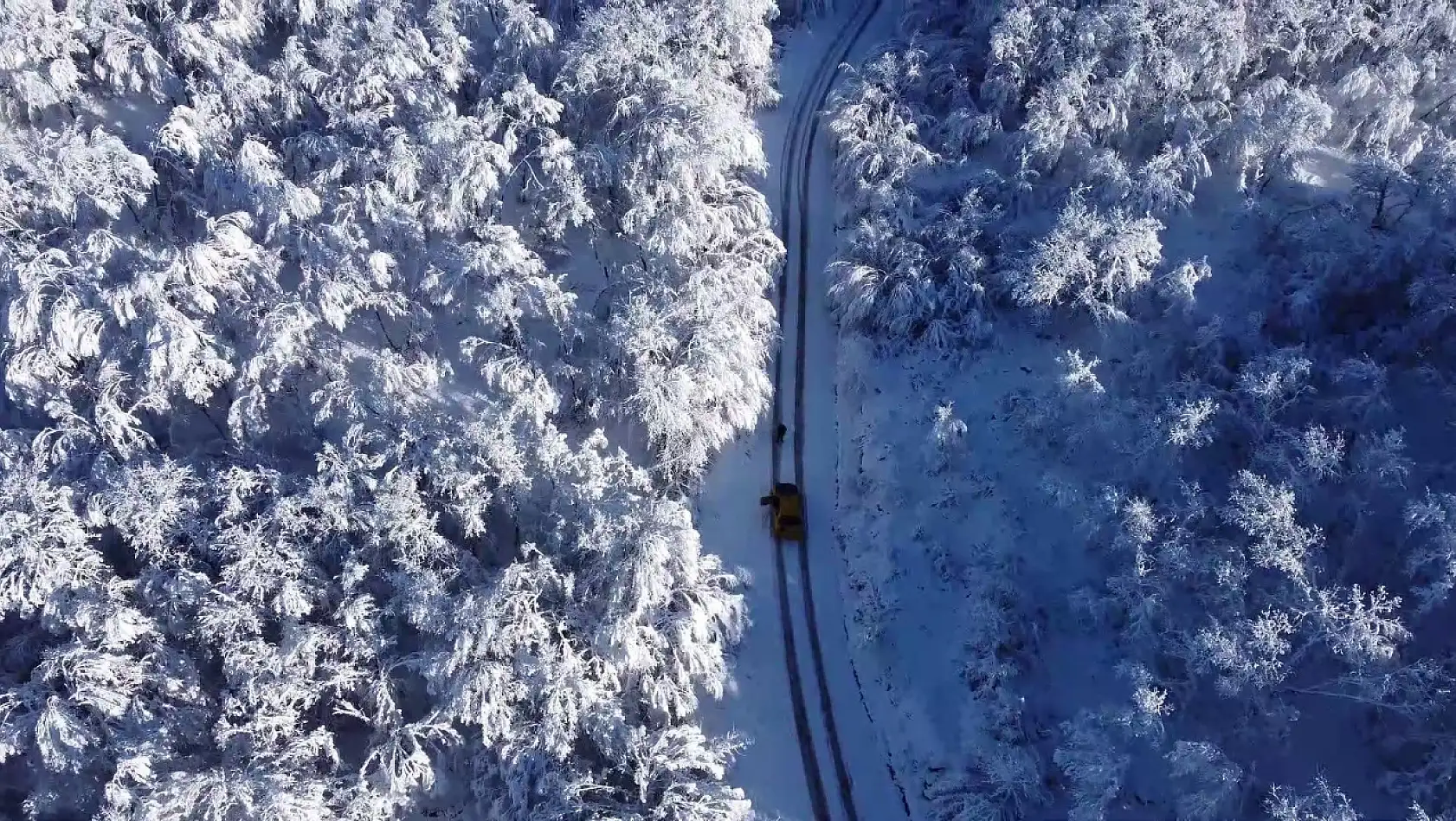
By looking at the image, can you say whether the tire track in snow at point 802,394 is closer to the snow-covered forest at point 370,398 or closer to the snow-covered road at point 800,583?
the snow-covered road at point 800,583

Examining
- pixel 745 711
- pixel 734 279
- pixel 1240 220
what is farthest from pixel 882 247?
pixel 745 711

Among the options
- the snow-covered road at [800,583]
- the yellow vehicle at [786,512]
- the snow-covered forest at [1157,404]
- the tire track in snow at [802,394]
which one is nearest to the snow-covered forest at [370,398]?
the snow-covered road at [800,583]

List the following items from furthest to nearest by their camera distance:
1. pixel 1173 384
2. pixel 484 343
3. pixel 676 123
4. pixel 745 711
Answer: pixel 676 123, pixel 484 343, pixel 1173 384, pixel 745 711

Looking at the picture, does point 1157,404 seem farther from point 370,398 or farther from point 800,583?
point 370,398

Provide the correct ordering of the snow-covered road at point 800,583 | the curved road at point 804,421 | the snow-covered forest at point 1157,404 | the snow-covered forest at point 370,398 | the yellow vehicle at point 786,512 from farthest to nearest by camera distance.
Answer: the yellow vehicle at point 786,512 → the curved road at point 804,421 → the snow-covered road at point 800,583 → the snow-covered forest at point 370,398 → the snow-covered forest at point 1157,404

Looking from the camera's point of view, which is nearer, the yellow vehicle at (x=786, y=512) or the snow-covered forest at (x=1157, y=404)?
the snow-covered forest at (x=1157, y=404)

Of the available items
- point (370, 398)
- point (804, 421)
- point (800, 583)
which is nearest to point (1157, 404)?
point (804, 421)

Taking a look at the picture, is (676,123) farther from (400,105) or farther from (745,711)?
(745,711)

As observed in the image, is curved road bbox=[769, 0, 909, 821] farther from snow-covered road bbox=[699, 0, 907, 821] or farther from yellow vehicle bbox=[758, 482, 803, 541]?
yellow vehicle bbox=[758, 482, 803, 541]

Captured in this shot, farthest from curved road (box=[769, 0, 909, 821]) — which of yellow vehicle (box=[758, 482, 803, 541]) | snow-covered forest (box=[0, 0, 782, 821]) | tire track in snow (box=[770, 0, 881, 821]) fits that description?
snow-covered forest (box=[0, 0, 782, 821])
